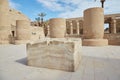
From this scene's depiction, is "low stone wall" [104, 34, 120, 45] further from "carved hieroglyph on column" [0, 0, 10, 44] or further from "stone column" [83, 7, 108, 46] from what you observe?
"carved hieroglyph on column" [0, 0, 10, 44]

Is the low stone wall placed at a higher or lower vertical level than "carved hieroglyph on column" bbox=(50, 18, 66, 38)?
lower

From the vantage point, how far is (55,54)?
320 cm

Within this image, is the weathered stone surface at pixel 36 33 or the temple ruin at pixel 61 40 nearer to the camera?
the temple ruin at pixel 61 40

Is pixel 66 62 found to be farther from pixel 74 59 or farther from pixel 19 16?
pixel 19 16

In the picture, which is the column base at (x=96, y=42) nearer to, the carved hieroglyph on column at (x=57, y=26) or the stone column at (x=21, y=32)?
the carved hieroglyph on column at (x=57, y=26)

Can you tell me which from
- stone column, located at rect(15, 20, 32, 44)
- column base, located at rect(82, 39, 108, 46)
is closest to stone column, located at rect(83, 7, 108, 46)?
column base, located at rect(82, 39, 108, 46)

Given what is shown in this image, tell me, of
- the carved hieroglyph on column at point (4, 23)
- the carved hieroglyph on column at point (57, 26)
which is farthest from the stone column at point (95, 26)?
the carved hieroglyph on column at point (4, 23)

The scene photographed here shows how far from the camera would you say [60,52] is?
3.13 m

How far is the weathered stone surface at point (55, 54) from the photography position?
3.01m

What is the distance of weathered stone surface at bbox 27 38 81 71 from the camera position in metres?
3.01

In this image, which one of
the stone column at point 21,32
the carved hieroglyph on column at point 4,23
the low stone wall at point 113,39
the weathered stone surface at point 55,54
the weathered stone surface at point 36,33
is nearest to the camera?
the weathered stone surface at point 55,54

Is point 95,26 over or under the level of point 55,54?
over

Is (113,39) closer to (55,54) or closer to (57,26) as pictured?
(57,26)

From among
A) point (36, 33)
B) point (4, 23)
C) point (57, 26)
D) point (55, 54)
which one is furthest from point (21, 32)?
point (36, 33)
